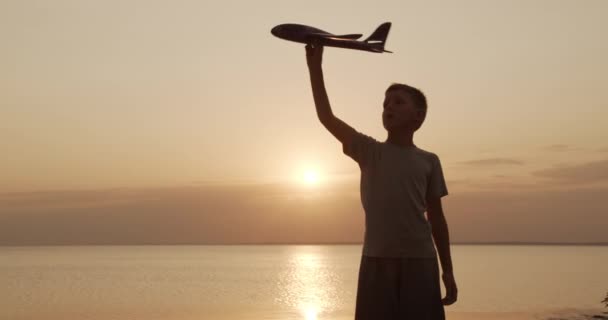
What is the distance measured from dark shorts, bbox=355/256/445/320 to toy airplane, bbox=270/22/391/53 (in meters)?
1.32

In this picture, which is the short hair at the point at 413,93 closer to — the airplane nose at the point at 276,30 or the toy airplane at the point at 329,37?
the toy airplane at the point at 329,37

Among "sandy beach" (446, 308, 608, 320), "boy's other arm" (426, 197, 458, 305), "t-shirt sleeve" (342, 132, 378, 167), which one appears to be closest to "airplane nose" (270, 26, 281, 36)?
"t-shirt sleeve" (342, 132, 378, 167)

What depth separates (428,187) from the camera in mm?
5141

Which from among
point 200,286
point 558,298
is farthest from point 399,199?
point 200,286

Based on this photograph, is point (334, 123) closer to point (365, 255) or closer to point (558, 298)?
point (365, 255)

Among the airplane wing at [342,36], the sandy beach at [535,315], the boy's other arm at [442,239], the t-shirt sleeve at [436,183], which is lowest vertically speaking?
the sandy beach at [535,315]

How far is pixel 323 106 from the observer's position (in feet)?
15.9

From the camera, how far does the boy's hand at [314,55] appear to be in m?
4.89

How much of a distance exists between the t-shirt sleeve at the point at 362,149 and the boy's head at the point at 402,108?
209 mm

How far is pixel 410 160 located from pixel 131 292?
8342 centimetres

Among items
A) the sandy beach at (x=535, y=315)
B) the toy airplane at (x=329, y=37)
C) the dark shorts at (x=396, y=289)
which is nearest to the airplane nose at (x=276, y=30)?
the toy airplane at (x=329, y=37)

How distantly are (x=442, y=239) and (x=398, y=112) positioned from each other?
0.85m

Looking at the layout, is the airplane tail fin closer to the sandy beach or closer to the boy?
the boy

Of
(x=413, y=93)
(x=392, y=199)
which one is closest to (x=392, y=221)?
(x=392, y=199)
